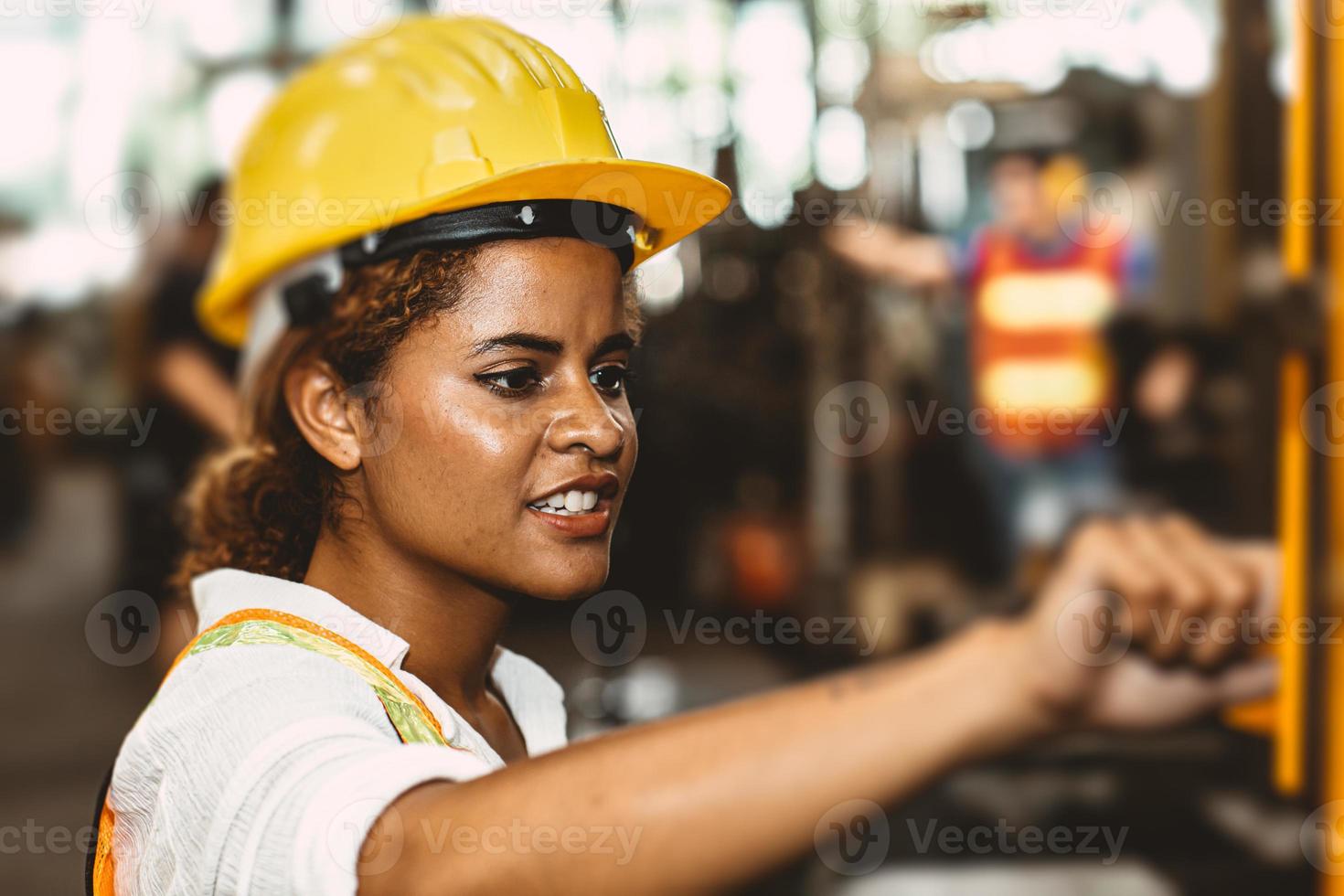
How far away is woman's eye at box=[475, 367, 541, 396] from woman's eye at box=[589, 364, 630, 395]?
0.08 meters

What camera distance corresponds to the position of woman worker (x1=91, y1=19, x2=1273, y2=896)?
2.34 feet

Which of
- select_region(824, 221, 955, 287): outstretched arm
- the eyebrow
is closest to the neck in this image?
the eyebrow

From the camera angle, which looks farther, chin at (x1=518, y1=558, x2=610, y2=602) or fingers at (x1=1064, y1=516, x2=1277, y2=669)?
chin at (x1=518, y1=558, x2=610, y2=602)

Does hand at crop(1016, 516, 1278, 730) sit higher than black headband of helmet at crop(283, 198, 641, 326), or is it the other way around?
black headband of helmet at crop(283, 198, 641, 326)

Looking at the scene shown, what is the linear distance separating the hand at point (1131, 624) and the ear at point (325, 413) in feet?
2.24

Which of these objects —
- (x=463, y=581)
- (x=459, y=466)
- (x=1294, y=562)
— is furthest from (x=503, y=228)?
(x=1294, y=562)

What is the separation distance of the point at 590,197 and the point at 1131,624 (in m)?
0.62

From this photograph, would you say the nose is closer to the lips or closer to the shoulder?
the lips

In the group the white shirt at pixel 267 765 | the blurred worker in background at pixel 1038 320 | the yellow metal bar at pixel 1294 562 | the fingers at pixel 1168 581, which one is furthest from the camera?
the blurred worker in background at pixel 1038 320

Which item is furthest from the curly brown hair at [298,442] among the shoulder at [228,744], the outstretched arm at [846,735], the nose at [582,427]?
the outstretched arm at [846,735]

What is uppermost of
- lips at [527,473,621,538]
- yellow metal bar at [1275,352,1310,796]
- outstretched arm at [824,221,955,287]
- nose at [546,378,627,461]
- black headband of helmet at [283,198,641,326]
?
outstretched arm at [824,221,955,287]

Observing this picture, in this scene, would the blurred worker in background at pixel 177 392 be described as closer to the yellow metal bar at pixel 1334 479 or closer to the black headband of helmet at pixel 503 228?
the black headband of helmet at pixel 503 228

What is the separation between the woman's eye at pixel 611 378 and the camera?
1.16 m

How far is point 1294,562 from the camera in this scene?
1.86 m
